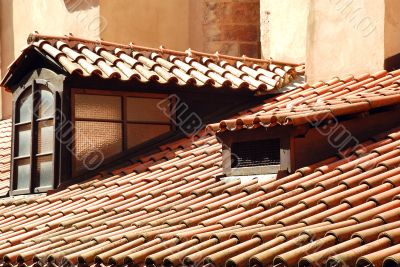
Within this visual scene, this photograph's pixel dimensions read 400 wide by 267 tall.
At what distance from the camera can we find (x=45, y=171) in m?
13.1

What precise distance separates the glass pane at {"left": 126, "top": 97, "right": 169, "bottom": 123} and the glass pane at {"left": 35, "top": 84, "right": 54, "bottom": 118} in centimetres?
89

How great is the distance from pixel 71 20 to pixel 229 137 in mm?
7119

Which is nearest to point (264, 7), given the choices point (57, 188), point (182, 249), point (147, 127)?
point (147, 127)

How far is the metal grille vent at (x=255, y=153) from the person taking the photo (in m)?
10.4

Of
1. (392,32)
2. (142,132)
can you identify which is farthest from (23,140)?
(392,32)

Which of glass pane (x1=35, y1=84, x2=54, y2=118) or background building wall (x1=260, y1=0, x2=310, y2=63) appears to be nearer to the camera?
glass pane (x1=35, y1=84, x2=54, y2=118)

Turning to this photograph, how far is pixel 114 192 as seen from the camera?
1174cm

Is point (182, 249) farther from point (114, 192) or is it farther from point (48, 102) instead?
point (48, 102)

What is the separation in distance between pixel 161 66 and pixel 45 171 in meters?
1.84

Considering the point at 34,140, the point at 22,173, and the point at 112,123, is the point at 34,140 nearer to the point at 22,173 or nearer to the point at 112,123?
the point at 22,173

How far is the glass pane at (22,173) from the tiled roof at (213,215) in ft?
1.31

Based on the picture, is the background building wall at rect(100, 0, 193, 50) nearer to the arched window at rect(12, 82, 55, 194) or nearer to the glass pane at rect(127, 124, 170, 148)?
the arched window at rect(12, 82, 55, 194)

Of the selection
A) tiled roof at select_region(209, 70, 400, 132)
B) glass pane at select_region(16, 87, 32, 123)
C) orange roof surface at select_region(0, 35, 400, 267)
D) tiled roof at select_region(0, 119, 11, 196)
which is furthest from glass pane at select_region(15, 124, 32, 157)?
tiled roof at select_region(209, 70, 400, 132)

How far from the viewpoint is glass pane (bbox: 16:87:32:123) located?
1348cm
